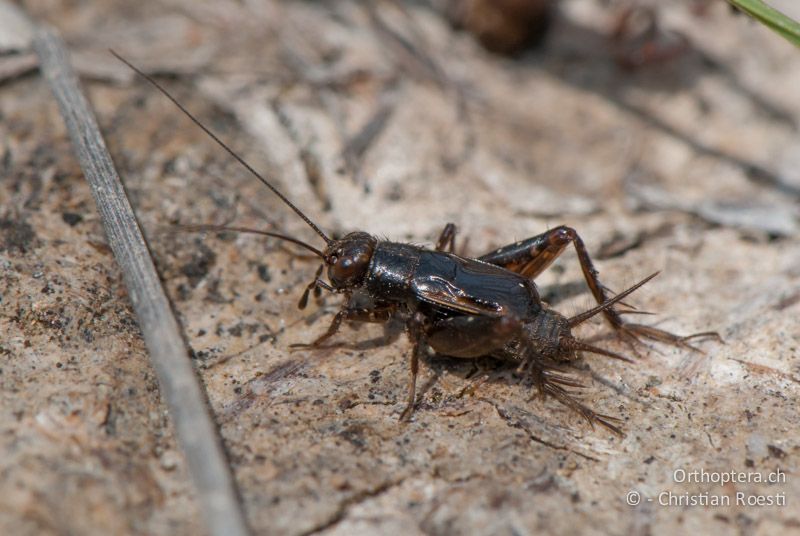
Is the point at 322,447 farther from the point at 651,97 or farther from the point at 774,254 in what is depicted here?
the point at 651,97

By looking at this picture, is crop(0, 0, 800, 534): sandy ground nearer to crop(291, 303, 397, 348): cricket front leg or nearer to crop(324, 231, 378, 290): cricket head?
crop(291, 303, 397, 348): cricket front leg

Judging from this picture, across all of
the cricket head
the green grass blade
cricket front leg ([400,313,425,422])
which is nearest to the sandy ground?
cricket front leg ([400,313,425,422])

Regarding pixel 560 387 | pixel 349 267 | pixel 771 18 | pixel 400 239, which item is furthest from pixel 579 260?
pixel 771 18

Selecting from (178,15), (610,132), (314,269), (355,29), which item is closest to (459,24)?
(355,29)

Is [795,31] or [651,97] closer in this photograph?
[795,31]

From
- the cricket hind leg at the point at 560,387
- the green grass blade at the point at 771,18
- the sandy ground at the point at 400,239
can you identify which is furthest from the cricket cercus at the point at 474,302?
the green grass blade at the point at 771,18

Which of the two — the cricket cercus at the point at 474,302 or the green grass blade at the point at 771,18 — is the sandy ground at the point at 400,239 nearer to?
the cricket cercus at the point at 474,302
